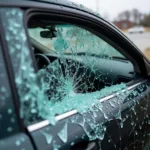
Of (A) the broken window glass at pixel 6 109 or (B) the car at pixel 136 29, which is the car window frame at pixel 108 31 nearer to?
(A) the broken window glass at pixel 6 109

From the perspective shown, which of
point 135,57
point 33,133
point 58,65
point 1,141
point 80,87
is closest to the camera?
point 1,141

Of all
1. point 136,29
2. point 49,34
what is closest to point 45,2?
point 49,34

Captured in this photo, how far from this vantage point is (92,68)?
2342 millimetres

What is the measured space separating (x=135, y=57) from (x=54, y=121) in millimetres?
1249

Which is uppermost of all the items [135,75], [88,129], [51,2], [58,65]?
[51,2]

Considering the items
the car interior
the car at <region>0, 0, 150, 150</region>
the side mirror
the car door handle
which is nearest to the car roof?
the car at <region>0, 0, 150, 150</region>

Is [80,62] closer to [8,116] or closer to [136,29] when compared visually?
[8,116]

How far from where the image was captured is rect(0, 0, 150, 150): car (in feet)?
4.41

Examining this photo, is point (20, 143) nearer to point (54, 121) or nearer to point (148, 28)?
point (54, 121)

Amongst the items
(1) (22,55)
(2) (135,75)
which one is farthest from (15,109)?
(2) (135,75)

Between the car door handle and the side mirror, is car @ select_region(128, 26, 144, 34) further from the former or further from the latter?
the car door handle

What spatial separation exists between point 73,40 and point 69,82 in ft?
1.01

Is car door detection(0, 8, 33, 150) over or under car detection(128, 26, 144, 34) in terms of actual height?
under

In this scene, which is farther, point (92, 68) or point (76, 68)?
point (92, 68)
